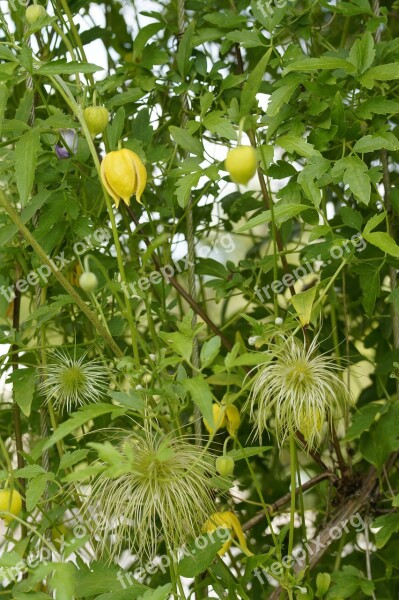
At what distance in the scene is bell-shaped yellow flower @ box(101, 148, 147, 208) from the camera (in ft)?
3.16

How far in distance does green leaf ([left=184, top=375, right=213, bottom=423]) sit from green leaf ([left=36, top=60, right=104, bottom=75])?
13.6 inches

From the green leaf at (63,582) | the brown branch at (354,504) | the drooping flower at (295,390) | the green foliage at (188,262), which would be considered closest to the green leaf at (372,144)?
the green foliage at (188,262)

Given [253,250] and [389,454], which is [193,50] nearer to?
[253,250]

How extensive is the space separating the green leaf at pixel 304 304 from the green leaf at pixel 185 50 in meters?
0.41

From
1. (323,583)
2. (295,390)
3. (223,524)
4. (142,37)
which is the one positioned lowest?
(323,583)

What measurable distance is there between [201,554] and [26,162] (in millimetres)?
471

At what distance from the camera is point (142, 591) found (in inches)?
38.8

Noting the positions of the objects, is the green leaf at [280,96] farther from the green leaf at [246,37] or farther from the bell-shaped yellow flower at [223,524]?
the bell-shaped yellow flower at [223,524]

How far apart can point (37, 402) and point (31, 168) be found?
1.30 ft

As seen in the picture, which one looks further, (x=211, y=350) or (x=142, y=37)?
(x=142, y=37)

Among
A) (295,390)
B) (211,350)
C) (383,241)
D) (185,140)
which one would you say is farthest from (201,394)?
(185,140)

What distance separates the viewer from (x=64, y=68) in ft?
3.10

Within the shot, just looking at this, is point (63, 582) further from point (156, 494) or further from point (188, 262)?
point (188, 262)

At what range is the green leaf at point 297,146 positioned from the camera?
3.41ft
